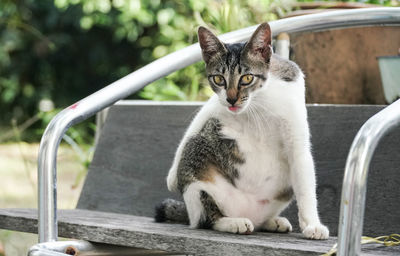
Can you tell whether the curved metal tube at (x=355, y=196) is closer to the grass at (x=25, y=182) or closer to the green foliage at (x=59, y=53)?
the grass at (x=25, y=182)

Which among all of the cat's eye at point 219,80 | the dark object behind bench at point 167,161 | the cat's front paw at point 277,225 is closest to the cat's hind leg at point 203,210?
the cat's front paw at point 277,225

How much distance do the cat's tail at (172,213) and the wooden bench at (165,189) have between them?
0.14 feet

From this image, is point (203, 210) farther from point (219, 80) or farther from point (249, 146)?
point (219, 80)

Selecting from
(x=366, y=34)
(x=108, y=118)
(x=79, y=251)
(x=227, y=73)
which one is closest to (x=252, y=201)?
Result: (x=227, y=73)

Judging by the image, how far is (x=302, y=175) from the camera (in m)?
1.65

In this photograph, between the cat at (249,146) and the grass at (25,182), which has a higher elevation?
the grass at (25,182)

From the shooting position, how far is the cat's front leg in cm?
163

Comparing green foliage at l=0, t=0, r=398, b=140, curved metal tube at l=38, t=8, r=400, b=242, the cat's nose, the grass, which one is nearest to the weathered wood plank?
curved metal tube at l=38, t=8, r=400, b=242

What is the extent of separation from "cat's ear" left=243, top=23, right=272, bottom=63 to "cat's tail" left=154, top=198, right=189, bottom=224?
53 centimetres

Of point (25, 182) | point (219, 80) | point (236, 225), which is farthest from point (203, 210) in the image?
point (25, 182)

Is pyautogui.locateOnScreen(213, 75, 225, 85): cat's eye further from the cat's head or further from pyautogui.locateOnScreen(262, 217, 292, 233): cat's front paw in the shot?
pyautogui.locateOnScreen(262, 217, 292, 233): cat's front paw

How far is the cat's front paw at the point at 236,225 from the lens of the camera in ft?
5.37

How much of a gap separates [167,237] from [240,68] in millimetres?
469

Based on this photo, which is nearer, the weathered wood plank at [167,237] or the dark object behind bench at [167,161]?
the weathered wood plank at [167,237]
